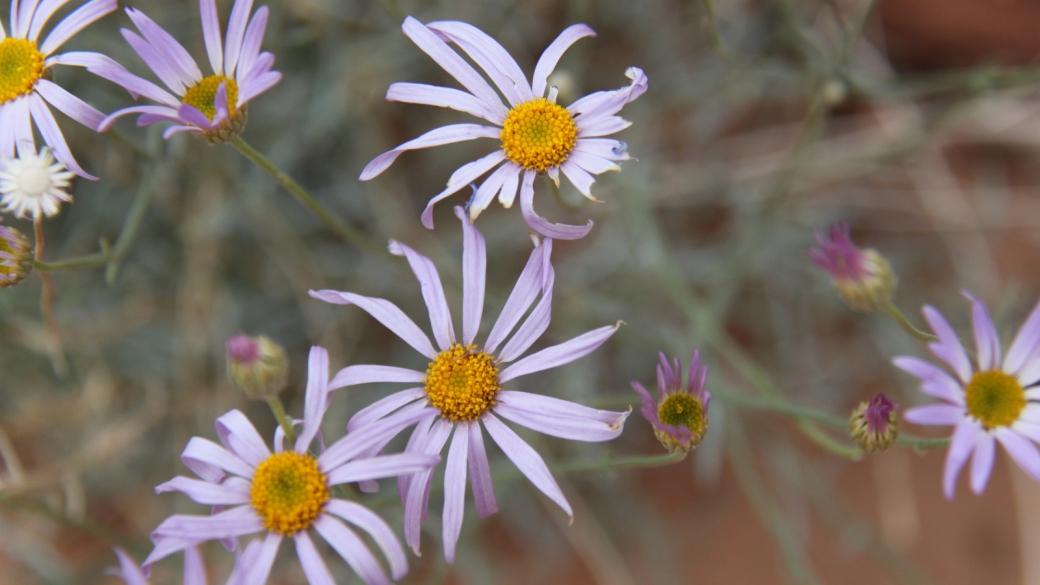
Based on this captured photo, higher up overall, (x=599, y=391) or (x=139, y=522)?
(x=599, y=391)

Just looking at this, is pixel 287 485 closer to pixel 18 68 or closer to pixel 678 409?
pixel 678 409

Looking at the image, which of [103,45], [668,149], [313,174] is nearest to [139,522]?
[313,174]

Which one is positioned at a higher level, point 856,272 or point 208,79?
point 208,79

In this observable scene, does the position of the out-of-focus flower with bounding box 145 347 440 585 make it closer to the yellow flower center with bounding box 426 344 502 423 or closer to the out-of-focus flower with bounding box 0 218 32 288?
the yellow flower center with bounding box 426 344 502 423

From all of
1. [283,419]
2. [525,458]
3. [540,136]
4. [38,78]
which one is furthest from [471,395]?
[38,78]

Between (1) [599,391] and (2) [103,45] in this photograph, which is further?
(1) [599,391]

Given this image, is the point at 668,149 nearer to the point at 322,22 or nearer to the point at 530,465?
the point at 322,22

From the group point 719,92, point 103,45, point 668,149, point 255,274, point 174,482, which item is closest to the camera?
point 174,482
